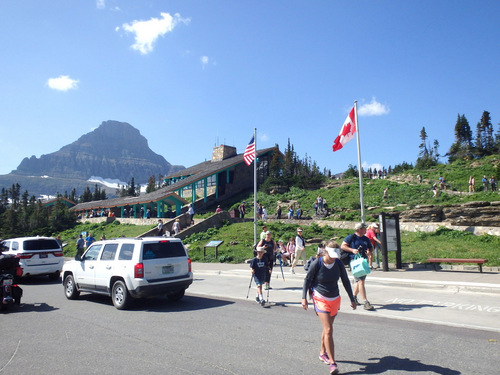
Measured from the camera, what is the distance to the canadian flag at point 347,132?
1612 centimetres

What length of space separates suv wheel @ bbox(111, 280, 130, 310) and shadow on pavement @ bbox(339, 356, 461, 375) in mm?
5836

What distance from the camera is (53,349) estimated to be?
19.2ft

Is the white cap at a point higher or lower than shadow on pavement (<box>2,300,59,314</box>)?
higher

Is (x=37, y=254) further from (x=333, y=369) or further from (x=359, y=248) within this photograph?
(x=333, y=369)

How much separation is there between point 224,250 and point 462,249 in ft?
40.0

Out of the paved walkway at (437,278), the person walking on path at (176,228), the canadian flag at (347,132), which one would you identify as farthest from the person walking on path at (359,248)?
the person walking on path at (176,228)

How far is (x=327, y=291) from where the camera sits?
Result: 16.1 ft

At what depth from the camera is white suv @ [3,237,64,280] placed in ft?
46.6

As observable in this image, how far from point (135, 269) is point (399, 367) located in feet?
20.2

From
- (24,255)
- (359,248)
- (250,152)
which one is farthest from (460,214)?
(24,255)

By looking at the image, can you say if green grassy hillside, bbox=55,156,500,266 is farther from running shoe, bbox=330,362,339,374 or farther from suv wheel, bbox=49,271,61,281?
running shoe, bbox=330,362,339,374

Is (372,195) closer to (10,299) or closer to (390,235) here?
(390,235)

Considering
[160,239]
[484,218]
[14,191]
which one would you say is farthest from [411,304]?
[14,191]

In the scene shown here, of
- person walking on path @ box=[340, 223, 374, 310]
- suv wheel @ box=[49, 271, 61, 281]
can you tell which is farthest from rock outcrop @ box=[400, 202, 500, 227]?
suv wheel @ box=[49, 271, 61, 281]
